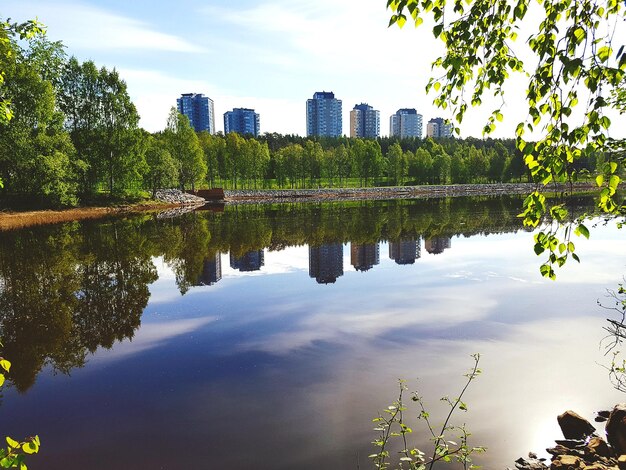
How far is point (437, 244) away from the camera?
32.6 metres

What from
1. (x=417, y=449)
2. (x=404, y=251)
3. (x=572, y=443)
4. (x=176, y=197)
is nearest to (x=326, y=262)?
(x=404, y=251)

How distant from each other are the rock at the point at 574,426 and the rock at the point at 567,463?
105 cm

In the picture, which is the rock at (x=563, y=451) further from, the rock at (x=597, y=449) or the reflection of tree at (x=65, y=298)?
the reflection of tree at (x=65, y=298)

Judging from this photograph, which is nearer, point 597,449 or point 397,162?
point 597,449

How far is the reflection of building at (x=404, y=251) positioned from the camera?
27.4 metres

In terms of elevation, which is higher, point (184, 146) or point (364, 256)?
point (184, 146)

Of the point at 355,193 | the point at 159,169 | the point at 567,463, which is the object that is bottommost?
the point at 567,463

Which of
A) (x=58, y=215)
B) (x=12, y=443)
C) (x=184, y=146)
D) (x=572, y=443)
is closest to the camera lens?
(x=12, y=443)

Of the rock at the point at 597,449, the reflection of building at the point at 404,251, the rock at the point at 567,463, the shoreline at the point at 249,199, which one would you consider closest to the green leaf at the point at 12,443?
the shoreline at the point at 249,199

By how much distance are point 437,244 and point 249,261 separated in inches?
565

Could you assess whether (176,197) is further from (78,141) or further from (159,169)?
(78,141)

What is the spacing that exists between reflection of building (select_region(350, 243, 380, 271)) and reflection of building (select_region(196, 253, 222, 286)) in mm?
7877

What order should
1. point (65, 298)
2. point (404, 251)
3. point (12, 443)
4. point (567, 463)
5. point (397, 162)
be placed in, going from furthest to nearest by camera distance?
1. point (397, 162)
2. point (404, 251)
3. point (65, 298)
4. point (567, 463)
5. point (12, 443)

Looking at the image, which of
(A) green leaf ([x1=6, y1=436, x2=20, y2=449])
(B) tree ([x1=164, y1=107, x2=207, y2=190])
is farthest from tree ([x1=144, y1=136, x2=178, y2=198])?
(A) green leaf ([x1=6, y1=436, x2=20, y2=449])
